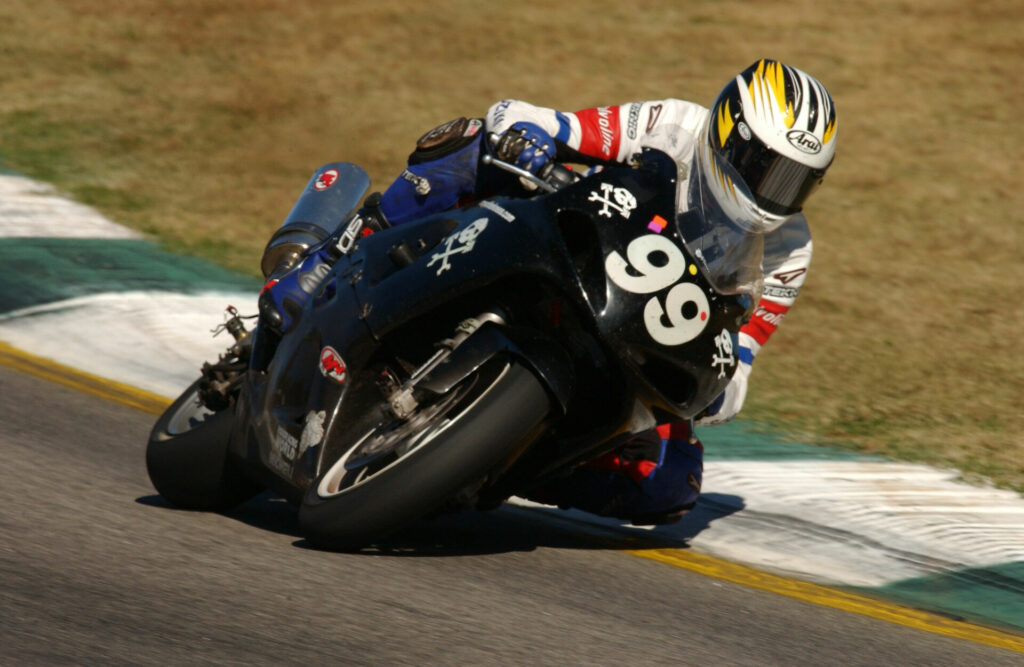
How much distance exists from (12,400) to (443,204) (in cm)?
223

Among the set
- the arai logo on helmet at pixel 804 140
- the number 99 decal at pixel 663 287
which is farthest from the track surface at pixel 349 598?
the arai logo on helmet at pixel 804 140

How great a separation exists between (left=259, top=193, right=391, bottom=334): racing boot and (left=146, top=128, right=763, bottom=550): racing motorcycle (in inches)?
10.7

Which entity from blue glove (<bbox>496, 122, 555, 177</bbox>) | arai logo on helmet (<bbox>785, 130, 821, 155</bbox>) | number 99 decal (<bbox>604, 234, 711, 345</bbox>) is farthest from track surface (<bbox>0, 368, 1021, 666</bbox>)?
arai logo on helmet (<bbox>785, 130, 821, 155</bbox>)

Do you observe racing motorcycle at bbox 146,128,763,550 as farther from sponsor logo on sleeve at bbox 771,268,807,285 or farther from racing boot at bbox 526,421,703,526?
sponsor logo on sleeve at bbox 771,268,807,285

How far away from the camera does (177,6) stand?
546 inches

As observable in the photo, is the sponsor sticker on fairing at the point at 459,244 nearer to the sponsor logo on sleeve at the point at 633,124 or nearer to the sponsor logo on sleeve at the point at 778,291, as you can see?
the sponsor logo on sleeve at the point at 633,124

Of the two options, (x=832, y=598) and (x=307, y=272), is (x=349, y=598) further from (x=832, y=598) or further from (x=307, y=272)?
(x=832, y=598)

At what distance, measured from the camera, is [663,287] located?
364cm

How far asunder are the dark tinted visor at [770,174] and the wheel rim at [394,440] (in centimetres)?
84

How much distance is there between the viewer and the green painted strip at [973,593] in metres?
4.34

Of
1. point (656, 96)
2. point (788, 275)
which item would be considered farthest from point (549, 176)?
point (656, 96)

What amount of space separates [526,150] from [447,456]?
97 cm

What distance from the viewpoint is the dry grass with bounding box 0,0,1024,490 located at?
288 inches

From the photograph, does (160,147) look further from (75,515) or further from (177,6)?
(75,515)
